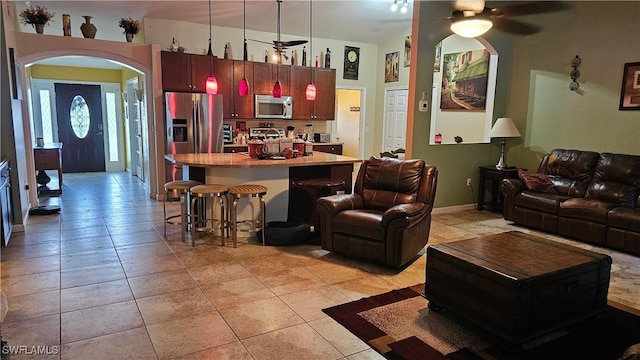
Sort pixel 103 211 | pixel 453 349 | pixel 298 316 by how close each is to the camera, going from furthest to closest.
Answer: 1. pixel 103 211
2. pixel 298 316
3. pixel 453 349

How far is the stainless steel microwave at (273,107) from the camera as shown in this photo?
7348 millimetres

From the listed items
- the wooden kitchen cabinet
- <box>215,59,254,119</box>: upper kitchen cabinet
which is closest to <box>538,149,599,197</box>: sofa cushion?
the wooden kitchen cabinet

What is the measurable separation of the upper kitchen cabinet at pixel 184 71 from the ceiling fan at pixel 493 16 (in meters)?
3.63

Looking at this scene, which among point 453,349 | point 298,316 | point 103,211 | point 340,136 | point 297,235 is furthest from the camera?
point 340,136

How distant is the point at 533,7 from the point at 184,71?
5.26 m

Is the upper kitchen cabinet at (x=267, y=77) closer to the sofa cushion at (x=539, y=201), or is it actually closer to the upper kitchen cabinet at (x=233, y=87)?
the upper kitchen cabinet at (x=233, y=87)

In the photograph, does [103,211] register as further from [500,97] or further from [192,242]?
[500,97]

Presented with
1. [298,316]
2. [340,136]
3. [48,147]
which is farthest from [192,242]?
[340,136]

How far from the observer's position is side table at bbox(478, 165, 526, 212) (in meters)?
5.94

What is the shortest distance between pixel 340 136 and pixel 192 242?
235 inches

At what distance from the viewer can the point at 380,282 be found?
3.42 metres

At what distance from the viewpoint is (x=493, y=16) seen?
17.0ft

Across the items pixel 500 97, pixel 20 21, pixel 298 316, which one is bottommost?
pixel 298 316

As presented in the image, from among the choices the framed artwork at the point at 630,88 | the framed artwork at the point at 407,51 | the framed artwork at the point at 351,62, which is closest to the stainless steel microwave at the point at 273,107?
the framed artwork at the point at 351,62
